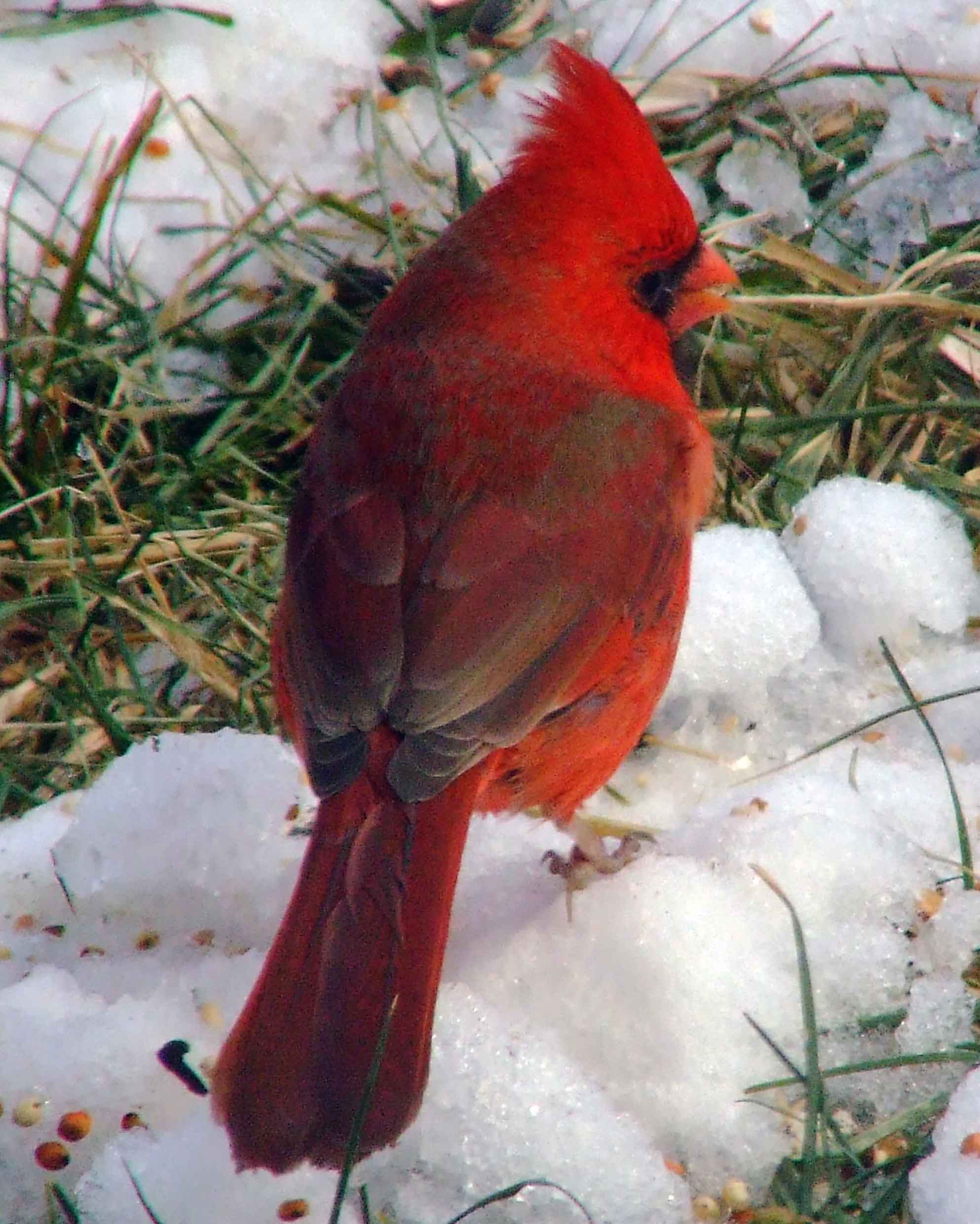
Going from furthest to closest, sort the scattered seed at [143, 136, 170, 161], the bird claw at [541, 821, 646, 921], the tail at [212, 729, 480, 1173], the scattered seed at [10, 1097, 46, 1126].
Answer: the scattered seed at [143, 136, 170, 161]
the bird claw at [541, 821, 646, 921]
the scattered seed at [10, 1097, 46, 1126]
the tail at [212, 729, 480, 1173]

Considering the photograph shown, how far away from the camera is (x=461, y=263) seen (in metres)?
2.72

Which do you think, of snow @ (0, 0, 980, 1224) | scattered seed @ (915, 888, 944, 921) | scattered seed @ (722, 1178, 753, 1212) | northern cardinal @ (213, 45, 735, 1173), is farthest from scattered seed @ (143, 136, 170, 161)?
scattered seed @ (722, 1178, 753, 1212)

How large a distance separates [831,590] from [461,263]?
2.94 feet

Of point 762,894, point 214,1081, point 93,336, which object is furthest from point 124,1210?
point 93,336

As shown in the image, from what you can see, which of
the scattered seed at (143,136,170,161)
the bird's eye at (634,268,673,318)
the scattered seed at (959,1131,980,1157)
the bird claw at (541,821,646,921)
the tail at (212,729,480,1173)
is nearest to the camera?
the tail at (212,729,480,1173)

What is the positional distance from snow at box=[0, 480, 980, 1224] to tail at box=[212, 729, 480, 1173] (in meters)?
0.23

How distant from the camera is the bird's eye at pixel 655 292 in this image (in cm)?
272

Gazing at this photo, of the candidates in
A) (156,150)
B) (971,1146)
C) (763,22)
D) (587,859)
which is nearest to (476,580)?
(587,859)

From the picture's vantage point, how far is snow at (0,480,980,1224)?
2148mm

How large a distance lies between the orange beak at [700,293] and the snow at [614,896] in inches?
18.7

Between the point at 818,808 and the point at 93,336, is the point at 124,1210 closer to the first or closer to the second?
the point at 818,808

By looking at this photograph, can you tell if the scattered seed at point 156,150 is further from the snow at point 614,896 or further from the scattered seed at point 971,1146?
→ the scattered seed at point 971,1146

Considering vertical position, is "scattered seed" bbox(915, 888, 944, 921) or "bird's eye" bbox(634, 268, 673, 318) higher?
"bird's eye" bbox(634, 268, 673, 318)

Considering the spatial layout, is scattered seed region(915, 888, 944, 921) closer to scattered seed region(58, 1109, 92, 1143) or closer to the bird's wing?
the bird's wing
